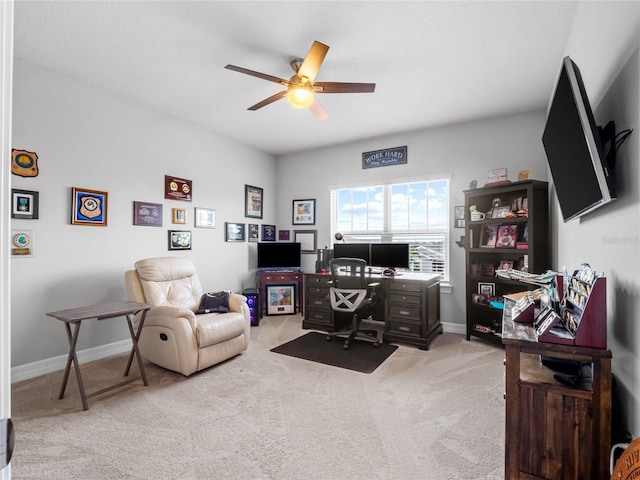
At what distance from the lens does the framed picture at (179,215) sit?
155 inches

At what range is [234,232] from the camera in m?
4.79

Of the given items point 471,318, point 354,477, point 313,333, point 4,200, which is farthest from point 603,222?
point 313,333

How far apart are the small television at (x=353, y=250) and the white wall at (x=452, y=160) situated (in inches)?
27.4

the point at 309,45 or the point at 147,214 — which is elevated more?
the point at 309,45

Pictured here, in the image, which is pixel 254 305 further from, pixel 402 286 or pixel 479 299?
pixel 479 299

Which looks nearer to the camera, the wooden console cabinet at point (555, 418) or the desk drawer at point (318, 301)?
the wooden console cabinet at point (555, 418)

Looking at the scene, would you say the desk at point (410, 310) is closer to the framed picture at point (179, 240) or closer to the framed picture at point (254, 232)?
the framed picture at point (254, 232)

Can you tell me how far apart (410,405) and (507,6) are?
2.85 metres

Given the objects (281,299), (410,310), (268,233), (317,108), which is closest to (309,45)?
(317,108)

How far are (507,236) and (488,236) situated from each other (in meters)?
0.28

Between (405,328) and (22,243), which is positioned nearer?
(22,243)

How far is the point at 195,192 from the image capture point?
4.19 meters

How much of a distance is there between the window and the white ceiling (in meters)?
1.16

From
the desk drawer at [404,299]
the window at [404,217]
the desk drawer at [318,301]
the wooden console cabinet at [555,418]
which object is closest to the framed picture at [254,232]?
the window at [404,217]
